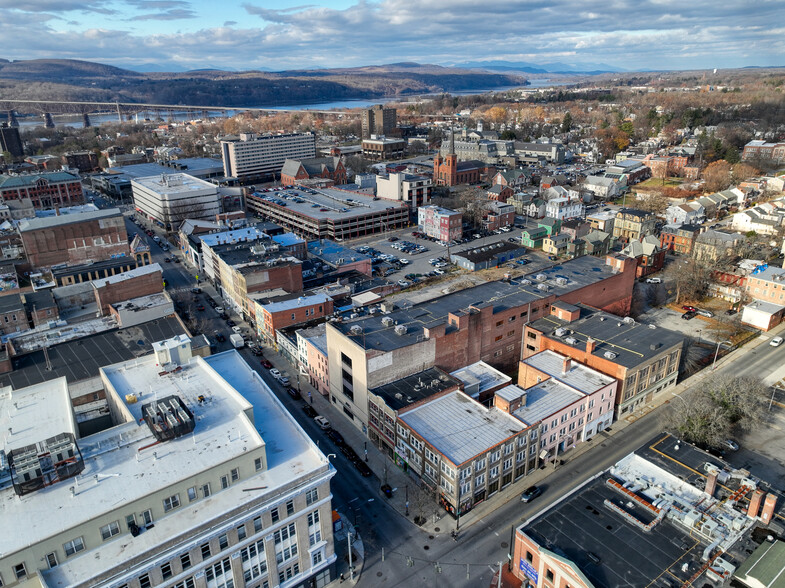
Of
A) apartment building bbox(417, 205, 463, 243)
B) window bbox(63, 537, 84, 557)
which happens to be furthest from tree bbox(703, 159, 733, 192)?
window bbox(63, 537, 84, 557)

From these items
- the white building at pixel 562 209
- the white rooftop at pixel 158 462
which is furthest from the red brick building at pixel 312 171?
the white rooftop at pixel 158 462

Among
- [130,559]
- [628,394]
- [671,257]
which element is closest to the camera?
[130,559]

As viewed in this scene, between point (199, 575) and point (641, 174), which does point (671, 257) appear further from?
point (199, 575)

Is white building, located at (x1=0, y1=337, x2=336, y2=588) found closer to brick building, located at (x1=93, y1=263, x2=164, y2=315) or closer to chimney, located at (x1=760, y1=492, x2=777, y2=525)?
chimney, located at (x1=760, y1=492, x2=777, y2=525)

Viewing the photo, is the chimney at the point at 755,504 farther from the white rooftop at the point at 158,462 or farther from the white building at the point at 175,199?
the white building at the point at 175,199

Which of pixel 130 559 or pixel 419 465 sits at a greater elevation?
→ pixel 130 559

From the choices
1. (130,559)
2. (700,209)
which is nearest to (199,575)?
(130,559)
